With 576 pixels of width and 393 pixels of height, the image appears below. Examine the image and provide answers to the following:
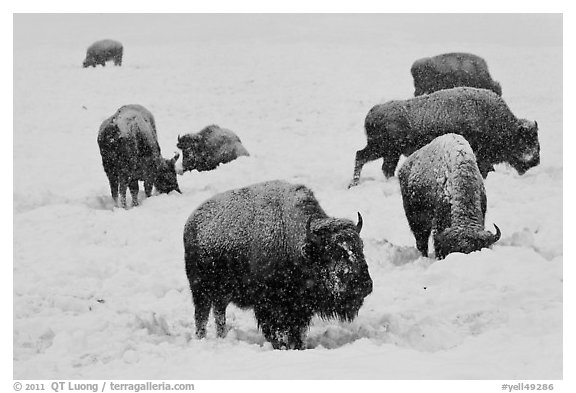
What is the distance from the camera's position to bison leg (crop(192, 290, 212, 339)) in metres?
7.35

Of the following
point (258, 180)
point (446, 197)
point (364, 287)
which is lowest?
point (258, 180)

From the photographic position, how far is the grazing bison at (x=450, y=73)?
20.9m

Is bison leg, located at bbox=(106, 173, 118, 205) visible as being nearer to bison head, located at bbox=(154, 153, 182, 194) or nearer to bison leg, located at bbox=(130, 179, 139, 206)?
bison leg, located at bbox=(130, 179, 139, 206)

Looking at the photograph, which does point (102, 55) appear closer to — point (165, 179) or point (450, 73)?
point (450, 73)

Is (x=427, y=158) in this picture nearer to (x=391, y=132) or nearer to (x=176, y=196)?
(x=391, y=132)

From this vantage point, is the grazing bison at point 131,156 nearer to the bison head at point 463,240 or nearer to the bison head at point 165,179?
the bison head at point 165,179

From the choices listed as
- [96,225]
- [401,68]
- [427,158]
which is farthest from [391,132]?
[401,68]

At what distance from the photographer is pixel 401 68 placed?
24.8 metres

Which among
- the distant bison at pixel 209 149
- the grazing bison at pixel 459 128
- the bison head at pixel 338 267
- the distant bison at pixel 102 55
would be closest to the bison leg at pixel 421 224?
the bison head at pixel 338 267

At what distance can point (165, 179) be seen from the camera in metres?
13.4

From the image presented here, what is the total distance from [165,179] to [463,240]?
6.62m

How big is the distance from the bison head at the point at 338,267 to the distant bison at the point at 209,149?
9832 millimetres

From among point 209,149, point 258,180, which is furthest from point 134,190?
point 209,149

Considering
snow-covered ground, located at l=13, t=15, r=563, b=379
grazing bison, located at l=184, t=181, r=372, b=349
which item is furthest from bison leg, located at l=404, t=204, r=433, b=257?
grazing bison, located at l=184, t=181, r=372, b=349
